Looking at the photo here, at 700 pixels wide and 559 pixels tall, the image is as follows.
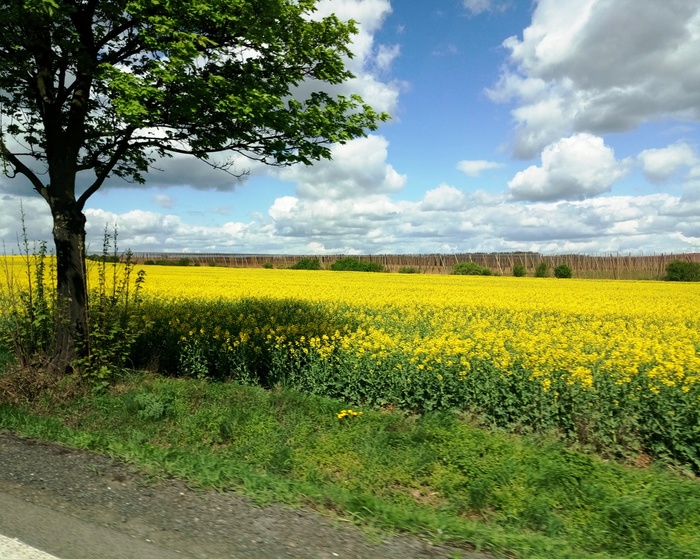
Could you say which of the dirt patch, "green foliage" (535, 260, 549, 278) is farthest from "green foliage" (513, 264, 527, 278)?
the dirt patch

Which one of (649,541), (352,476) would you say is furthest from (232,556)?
(649,541)

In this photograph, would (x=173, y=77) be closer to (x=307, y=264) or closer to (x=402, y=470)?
(x=402, y=470)

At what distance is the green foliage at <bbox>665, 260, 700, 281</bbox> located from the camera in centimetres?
5303

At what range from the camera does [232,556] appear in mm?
3389

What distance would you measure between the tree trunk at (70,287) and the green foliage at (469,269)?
192 ft

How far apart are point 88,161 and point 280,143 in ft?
12.3

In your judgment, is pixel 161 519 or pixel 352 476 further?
pixel 352 476

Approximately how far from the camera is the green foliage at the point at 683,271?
2088 inches

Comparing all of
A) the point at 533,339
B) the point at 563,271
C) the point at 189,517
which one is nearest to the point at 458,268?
the point at 563,271

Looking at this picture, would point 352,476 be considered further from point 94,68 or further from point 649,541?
point 94,68

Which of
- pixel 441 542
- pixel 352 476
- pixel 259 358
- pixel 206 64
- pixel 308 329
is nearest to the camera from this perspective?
pixel 441 542

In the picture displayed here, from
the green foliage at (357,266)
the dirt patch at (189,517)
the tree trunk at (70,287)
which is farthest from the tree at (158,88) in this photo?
the green foliage at (357,266)

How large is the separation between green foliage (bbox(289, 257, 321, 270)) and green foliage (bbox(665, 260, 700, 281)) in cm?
4221

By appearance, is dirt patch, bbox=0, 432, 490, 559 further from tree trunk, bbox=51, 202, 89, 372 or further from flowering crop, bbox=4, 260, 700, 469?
flowering crop, bbox=4, 260, 700, 469
